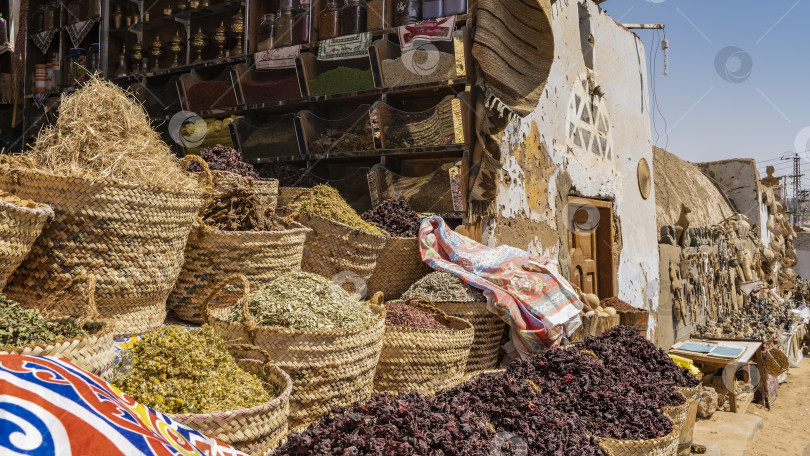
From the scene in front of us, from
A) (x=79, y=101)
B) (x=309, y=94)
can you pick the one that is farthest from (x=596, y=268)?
(x=79, y=101)

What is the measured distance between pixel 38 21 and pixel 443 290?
19.9 feet

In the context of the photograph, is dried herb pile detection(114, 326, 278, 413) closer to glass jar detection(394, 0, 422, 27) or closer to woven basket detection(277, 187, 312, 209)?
woven basket detection(277, 187, 312, 209)

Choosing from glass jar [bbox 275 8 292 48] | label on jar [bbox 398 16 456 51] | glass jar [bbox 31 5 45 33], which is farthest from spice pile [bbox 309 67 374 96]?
glass jar [bbox 31 5 45 33]

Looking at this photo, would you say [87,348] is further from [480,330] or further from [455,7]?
[455,7]

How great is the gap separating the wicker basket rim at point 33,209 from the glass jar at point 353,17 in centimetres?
305

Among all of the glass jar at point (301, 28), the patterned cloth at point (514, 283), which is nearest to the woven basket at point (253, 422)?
the patterned cloth at point (514, 283)

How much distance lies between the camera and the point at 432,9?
4309 mm

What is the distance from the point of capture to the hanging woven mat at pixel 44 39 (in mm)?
6423

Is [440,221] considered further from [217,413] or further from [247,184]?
[217,413]

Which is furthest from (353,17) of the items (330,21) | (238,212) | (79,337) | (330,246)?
(79,337)

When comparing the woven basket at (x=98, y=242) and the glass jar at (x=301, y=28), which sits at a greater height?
the glass jar at (x=301, y=28)

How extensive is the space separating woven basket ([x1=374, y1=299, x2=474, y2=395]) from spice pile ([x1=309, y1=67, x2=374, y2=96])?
2287 millimetres

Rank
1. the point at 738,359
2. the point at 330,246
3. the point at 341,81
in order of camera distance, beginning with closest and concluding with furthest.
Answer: the point at 330,246, the point at 341,81, the point at 738,359

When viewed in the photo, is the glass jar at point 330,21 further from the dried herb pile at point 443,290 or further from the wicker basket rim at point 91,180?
the wicker basket rim at point 91,180
